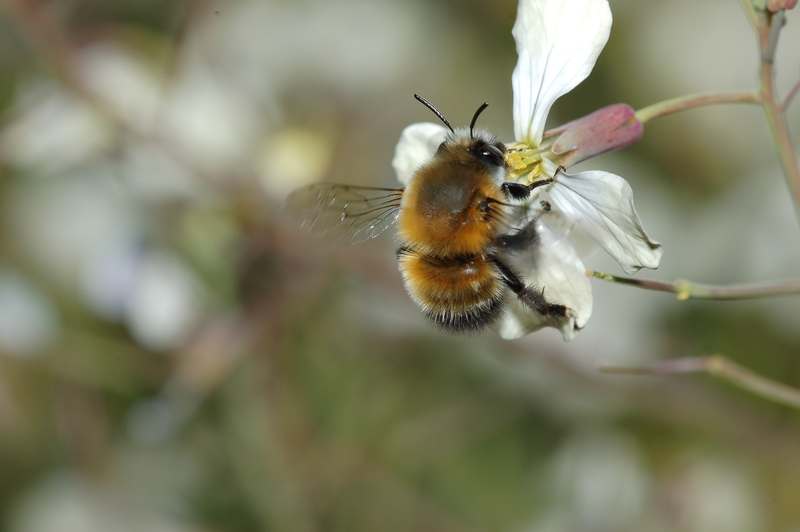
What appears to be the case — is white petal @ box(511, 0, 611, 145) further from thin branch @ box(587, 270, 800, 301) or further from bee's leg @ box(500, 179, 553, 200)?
thin branch @ box(587, 270, 800, 301)

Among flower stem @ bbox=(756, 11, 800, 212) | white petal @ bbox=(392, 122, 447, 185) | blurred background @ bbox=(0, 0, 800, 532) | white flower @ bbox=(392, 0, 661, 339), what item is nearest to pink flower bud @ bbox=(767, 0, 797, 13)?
flower stem @ bbox=(756, 11, 800, 212)

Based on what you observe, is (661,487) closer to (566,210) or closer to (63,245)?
(566,210)

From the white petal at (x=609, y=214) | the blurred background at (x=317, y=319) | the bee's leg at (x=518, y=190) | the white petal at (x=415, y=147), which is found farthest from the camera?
the blurred background at (x=317, y=319)

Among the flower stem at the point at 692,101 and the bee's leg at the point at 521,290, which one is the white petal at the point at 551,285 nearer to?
the bee's leg at the point at 521,290

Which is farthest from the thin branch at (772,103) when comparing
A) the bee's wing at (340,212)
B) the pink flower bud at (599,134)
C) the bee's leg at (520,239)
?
the bee's wing at (340,212)

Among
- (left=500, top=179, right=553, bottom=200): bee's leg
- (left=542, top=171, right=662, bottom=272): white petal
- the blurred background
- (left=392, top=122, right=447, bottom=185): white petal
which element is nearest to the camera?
(left=542, top=171, right=662, bottom=272): white petal

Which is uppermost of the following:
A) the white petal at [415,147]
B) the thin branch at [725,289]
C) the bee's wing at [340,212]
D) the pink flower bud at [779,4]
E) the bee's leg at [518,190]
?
the pink flower bud at [779,4]

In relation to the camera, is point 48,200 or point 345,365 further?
point 48,200

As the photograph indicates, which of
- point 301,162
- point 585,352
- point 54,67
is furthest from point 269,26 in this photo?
point 585,352
